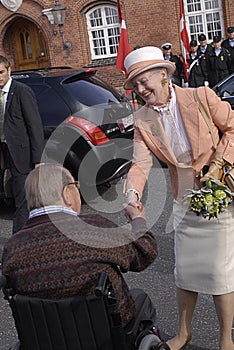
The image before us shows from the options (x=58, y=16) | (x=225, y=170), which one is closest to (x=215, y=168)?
(x=225, y=170)

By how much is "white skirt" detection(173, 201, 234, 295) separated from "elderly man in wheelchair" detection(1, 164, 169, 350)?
2.65 ft

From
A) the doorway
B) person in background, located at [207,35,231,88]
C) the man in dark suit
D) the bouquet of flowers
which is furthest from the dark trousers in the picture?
the doorway

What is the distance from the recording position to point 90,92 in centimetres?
774

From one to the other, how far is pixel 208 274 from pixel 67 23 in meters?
19.8

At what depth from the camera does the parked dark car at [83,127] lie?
23.7 ft

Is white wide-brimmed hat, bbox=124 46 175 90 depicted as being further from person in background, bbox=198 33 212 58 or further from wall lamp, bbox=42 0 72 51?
wall lamp, bbox=42 0 72 51

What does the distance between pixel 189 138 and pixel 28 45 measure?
2118cm

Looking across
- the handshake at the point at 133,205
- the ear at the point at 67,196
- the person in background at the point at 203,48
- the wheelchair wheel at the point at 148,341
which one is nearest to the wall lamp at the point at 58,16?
the person in background at the point at 203,48

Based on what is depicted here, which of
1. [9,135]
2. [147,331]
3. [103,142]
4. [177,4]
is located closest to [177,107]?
[147,331]

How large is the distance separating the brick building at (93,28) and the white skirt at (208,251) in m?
18.1

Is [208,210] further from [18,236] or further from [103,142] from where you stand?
[103,142]

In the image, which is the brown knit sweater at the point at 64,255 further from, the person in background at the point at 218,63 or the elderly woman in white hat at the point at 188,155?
the person in background at the point at 218,63

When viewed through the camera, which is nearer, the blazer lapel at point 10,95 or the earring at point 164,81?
the earring at point 164,81

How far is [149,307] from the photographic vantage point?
124 inches
